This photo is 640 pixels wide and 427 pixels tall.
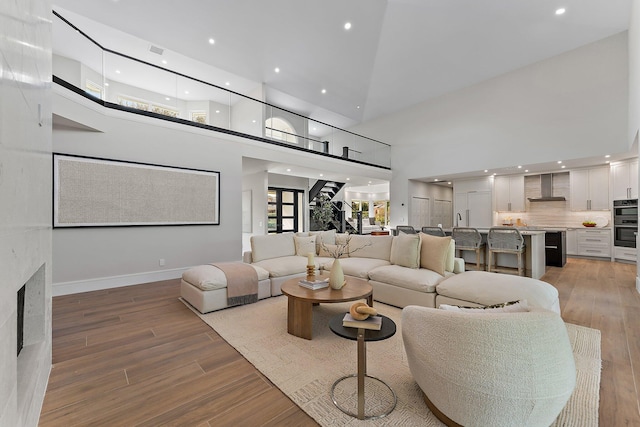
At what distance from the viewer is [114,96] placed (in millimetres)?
4570

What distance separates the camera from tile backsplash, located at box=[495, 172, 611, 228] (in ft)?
26.3

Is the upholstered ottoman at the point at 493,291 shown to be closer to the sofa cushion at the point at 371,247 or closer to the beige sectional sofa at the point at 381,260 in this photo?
the beige sectional sofa at the point at 381,260

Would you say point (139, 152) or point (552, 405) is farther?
point (139, 152)

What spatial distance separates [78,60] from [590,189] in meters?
12.0

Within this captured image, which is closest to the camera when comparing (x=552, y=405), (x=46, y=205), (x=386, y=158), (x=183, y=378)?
(x=552, y=405)

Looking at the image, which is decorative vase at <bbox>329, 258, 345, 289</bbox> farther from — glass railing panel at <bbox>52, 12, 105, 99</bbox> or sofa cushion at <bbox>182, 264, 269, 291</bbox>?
glass railing panel at <bbox>52, 12, 105, 99</bbox>

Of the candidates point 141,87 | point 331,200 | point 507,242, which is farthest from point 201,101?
point 331,200

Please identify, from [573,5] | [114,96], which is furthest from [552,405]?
[573,5]

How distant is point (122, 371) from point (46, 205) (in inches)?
53.7

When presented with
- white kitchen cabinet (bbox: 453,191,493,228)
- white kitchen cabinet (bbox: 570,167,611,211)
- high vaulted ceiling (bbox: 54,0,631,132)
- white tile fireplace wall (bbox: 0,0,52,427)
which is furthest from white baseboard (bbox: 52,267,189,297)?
white kitchen cabinet (bbox: 570,167,611,211)

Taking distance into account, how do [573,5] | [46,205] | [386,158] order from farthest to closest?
[386,158] → [573,5] → [46,205]

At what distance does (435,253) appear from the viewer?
3.63 meters

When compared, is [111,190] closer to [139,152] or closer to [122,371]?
[139,152]

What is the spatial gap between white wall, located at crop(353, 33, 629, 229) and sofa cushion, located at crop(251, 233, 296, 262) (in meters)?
6.52
